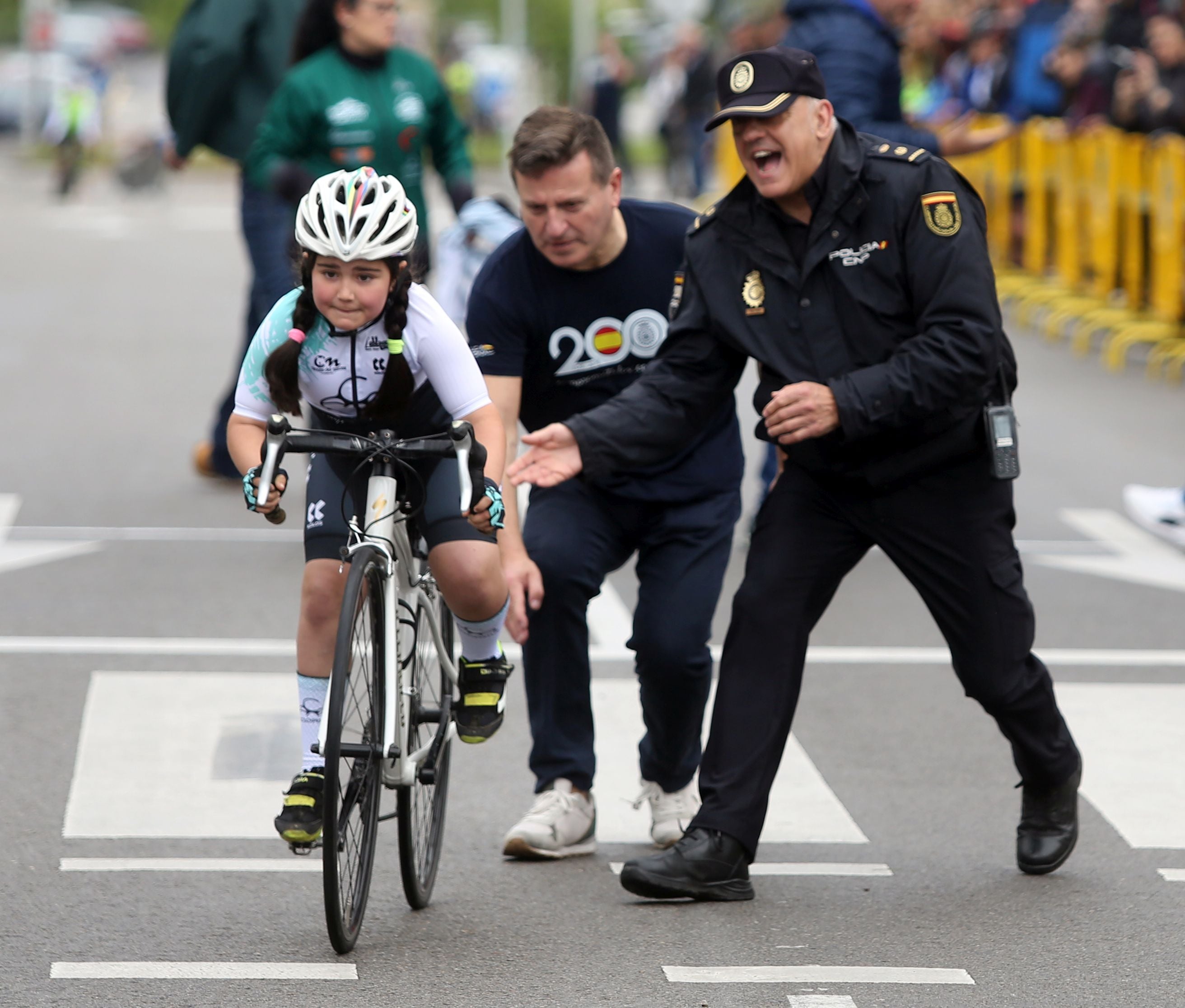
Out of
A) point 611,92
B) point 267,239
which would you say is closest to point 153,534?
point 267,239

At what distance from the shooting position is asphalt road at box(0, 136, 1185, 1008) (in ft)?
15.0

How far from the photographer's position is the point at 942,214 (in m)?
4.84

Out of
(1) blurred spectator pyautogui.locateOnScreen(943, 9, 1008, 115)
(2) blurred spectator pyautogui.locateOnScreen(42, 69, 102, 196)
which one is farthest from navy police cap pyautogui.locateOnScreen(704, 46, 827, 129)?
(2) blurred spectator pyautogui.locateOnScreen(42, 69, 102, 196)

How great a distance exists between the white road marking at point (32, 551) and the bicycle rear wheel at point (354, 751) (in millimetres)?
4377

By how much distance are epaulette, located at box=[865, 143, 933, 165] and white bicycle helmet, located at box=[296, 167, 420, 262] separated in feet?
3.75

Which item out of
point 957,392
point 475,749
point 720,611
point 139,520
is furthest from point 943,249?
point 139,520

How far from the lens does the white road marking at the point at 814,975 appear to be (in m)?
4.52

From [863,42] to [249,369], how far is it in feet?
15.4

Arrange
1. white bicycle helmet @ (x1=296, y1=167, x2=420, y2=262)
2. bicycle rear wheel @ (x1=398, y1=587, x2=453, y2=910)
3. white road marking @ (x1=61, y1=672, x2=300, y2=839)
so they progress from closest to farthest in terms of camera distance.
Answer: white bicycle helmet @ (x1=296, y1=167, x2=420, y2=262) → bicycle rear wheel @ (x1=398, y1=587, x2=453, y2=910) → white road marking @ (x1=61, y1=672, x2=300, y2=839)

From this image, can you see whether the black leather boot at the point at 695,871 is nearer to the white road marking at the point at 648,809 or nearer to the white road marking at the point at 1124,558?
the white road marking at the point at 648,809

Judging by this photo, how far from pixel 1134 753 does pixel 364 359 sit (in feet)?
9.61

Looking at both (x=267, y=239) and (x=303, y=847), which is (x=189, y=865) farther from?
(x=267, y=239)

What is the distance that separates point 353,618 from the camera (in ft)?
14.5

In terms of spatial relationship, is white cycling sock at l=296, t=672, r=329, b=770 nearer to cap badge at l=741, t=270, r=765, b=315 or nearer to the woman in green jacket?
cap badge at l=741, t=270, r=765, b=315
